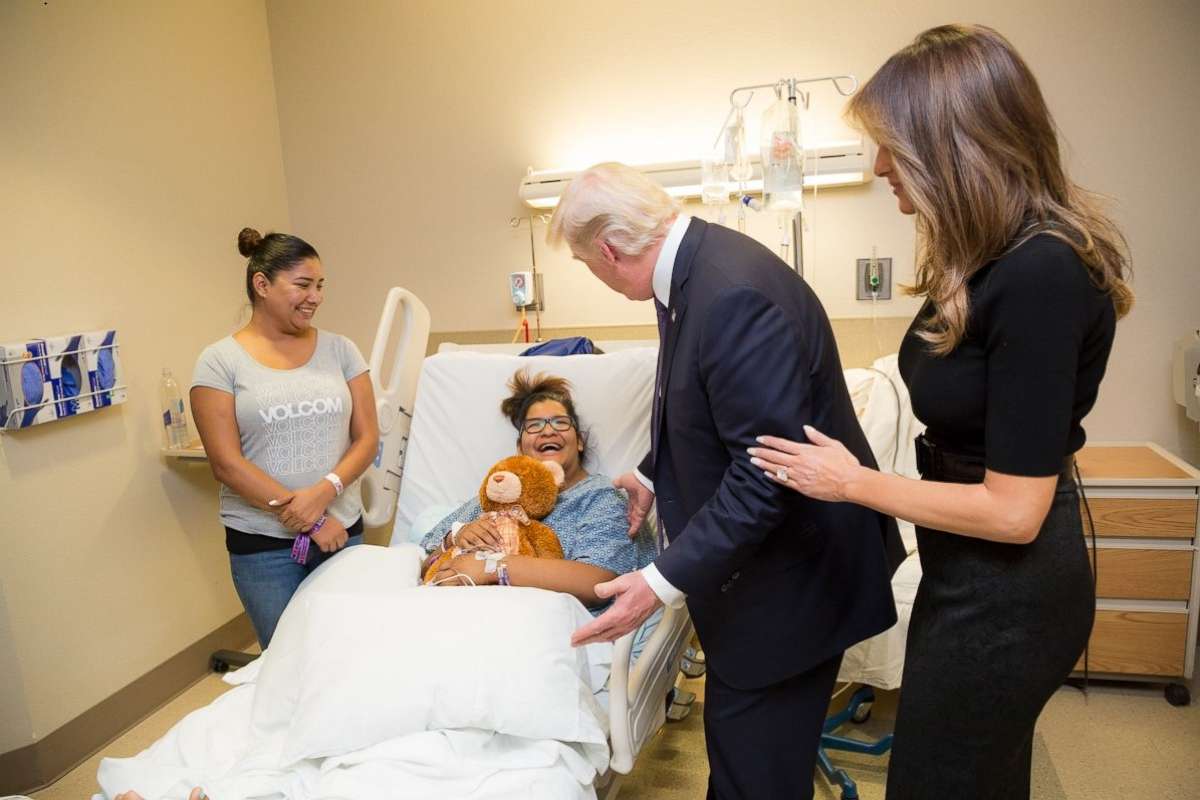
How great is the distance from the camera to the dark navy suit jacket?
1.25 metres

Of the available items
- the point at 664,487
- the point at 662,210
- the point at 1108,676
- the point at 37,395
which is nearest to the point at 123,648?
the point at 37,395

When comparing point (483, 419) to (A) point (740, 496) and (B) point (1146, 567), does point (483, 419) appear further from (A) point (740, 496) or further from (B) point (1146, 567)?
(B) point (1146, 567)

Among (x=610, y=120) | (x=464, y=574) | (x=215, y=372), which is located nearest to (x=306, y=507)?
(x=215, y=372)

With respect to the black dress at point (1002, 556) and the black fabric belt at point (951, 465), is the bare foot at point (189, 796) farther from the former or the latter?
the black fabric belt at point (951, 465)

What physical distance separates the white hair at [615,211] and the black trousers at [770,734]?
0.83 m

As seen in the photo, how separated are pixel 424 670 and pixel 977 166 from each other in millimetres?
1249

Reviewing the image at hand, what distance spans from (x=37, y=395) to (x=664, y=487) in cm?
207

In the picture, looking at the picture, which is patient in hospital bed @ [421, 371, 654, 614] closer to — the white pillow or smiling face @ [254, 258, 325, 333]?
the white pillow

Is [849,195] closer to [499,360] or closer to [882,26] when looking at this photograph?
[882,26]

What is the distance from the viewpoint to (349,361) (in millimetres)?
2340

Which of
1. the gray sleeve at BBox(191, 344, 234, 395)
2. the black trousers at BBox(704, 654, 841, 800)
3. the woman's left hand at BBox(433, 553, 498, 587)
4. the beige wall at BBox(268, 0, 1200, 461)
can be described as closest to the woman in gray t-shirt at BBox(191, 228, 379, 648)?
the gray sleeve at BBox(191, 344, 234, 395)

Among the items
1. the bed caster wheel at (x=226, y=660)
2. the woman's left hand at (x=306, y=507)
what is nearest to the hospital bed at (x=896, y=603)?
the woman's left hand at (x=306, y=507)

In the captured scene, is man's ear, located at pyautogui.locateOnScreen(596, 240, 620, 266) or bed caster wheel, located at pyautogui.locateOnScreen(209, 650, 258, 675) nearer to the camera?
man's ear, located at pyautogui.locateOnScreen(596, 240, 620, 266)

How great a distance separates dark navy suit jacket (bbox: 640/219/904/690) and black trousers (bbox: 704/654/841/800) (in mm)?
64
